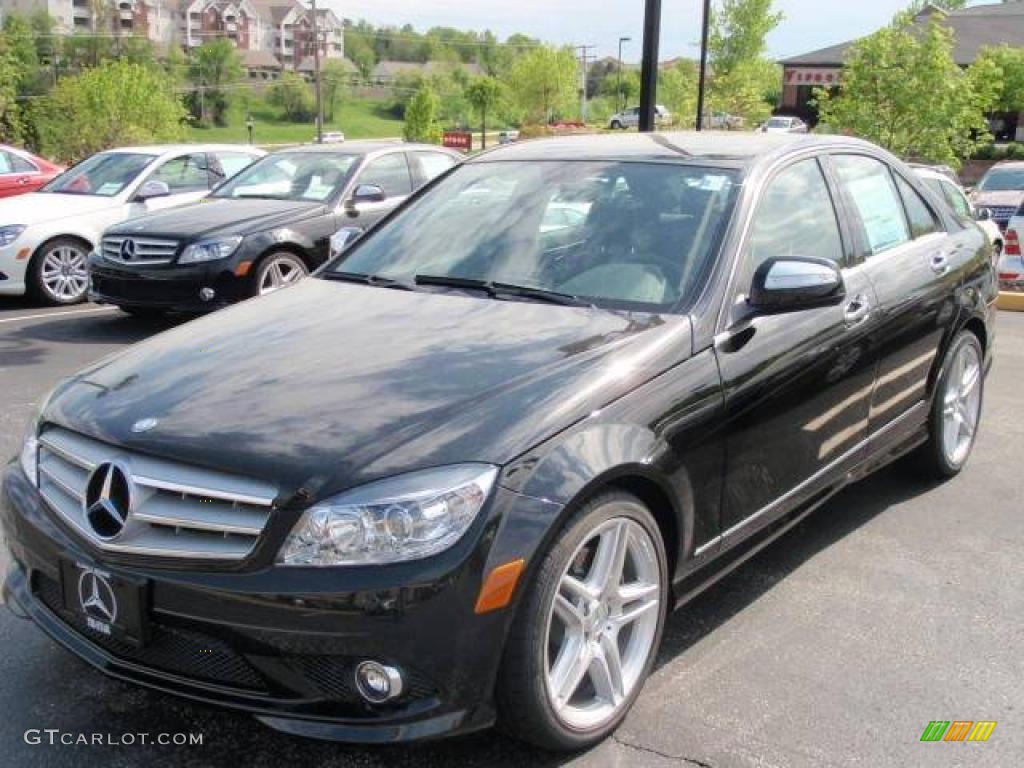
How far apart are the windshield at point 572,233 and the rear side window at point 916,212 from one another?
1407 millimetres

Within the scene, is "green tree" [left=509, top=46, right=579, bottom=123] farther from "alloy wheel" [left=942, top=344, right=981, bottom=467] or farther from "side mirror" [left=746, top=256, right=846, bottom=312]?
"side mirror" [left=746, top=256, right=846, bottom=312]

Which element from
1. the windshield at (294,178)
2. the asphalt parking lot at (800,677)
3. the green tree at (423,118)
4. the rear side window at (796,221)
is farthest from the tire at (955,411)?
the green tree at (423,118)

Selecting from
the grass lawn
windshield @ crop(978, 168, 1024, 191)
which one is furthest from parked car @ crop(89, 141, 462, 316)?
the grass lawn

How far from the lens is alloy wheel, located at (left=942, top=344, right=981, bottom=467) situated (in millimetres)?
4988

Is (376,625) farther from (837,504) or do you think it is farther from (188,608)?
(837,504)

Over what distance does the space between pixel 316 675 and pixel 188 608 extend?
0.35 metres

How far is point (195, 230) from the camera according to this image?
8578 mm

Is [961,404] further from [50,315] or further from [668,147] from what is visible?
[50,315]

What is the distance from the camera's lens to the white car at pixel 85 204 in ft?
33.1

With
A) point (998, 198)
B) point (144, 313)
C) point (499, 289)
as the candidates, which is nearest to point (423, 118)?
point (998, 198)

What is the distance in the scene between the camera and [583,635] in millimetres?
2850

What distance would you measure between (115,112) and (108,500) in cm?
2969

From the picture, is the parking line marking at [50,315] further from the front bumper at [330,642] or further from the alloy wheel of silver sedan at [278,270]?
the front bumper at [330,642]

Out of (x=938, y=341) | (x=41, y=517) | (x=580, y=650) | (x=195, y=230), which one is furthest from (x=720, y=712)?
(x=195, y=230)
